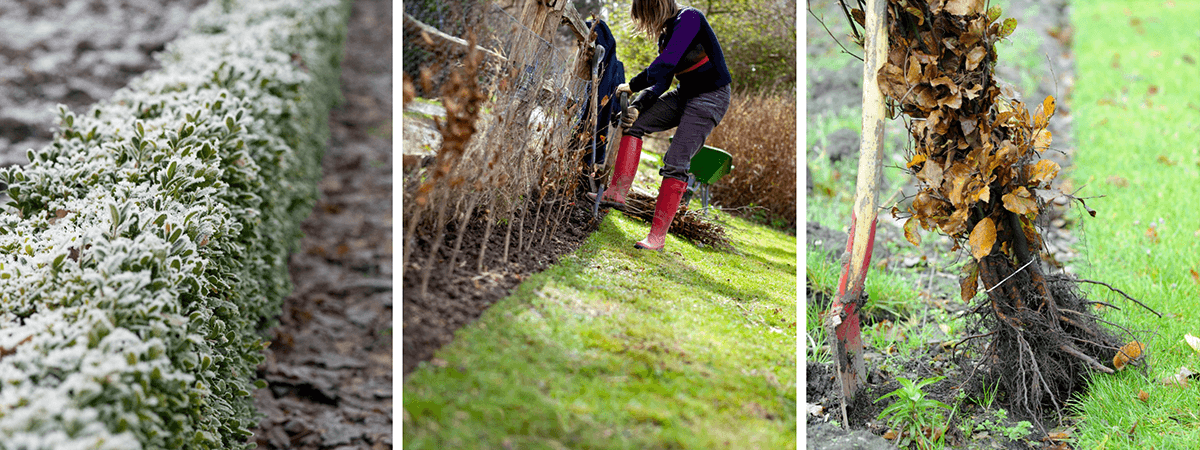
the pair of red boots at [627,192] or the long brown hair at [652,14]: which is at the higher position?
the long brown hair at [652,14]

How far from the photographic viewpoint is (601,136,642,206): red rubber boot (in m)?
2.02

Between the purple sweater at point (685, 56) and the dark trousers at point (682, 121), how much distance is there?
4 centimetres

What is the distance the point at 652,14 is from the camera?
1983 millimetres

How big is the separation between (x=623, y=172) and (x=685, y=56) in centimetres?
37

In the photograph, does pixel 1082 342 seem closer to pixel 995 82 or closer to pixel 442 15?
pixel 995 82

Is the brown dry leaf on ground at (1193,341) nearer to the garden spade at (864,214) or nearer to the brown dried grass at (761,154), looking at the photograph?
the garden spade at (864,214)

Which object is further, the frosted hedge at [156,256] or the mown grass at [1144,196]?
the mown grass at [1144,196]

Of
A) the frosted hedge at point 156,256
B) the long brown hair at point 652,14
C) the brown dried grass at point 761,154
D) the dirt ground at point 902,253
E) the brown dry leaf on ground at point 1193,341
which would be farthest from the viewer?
the brown dry leaf on ground at point 1193,341

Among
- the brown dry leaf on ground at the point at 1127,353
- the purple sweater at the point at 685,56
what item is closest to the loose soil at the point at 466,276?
the purple sweater at the point at 685,56

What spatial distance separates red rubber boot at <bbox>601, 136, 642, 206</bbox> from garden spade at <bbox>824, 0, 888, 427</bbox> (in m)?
0.84

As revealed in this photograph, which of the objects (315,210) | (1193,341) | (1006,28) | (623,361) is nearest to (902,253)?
(1193,341)

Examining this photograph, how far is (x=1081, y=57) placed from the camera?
8078 millimetres

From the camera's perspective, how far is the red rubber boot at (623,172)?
2.02m

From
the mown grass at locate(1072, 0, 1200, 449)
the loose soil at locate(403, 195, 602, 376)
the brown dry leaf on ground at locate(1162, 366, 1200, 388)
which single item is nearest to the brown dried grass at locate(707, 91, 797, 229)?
the loose soil at locate(403, 195, 602, 376)
